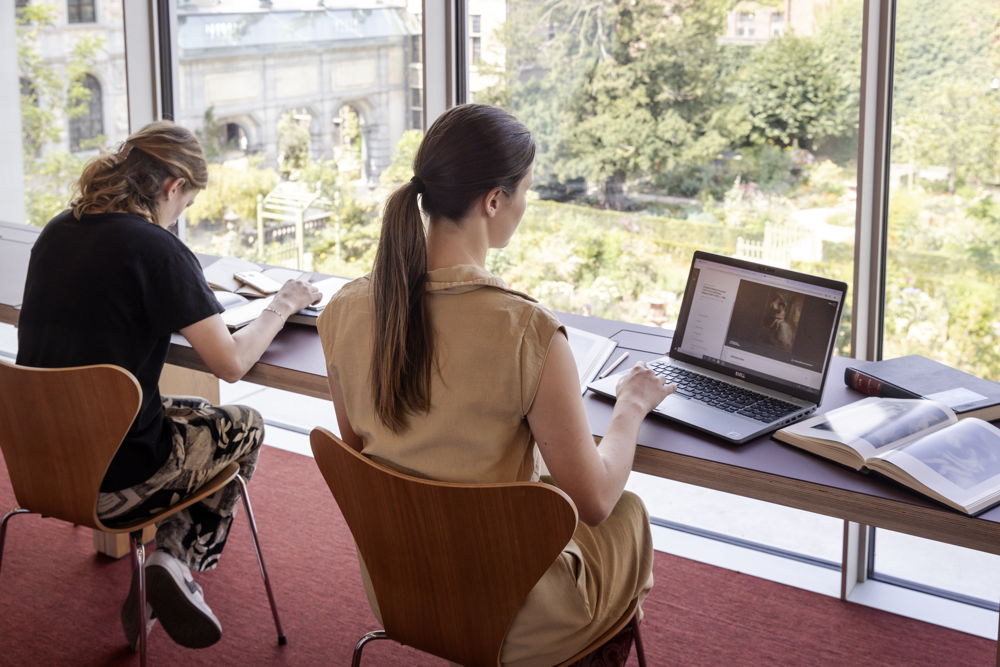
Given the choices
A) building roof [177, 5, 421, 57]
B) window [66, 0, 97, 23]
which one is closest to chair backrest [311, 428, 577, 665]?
building roof [177, 5, 421, 57]

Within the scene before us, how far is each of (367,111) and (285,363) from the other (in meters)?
1.36

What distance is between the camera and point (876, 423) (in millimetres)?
1734

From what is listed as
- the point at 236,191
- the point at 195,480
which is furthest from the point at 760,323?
the point at 236,191

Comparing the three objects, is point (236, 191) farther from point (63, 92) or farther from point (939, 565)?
point (939, 565)

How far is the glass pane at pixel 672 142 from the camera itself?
8.16 ft

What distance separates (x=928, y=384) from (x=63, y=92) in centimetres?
346

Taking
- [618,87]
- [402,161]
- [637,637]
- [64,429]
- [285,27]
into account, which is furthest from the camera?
[285,27]

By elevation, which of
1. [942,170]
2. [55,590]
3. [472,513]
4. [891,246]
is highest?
[942,170]

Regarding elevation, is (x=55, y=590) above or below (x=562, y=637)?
below

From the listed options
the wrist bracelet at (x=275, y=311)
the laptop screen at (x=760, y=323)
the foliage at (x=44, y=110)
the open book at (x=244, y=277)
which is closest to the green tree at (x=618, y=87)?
the laptop screen at (x=760, y=323)

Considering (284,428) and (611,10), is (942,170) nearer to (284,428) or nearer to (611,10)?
(611,10)

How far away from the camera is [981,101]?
230 centimetres

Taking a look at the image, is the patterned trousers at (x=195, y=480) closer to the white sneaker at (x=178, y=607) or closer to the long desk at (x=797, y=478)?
the white sneaker at (x=178, y=607)

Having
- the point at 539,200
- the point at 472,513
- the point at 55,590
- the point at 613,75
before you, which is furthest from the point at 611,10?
the point at 55,590
